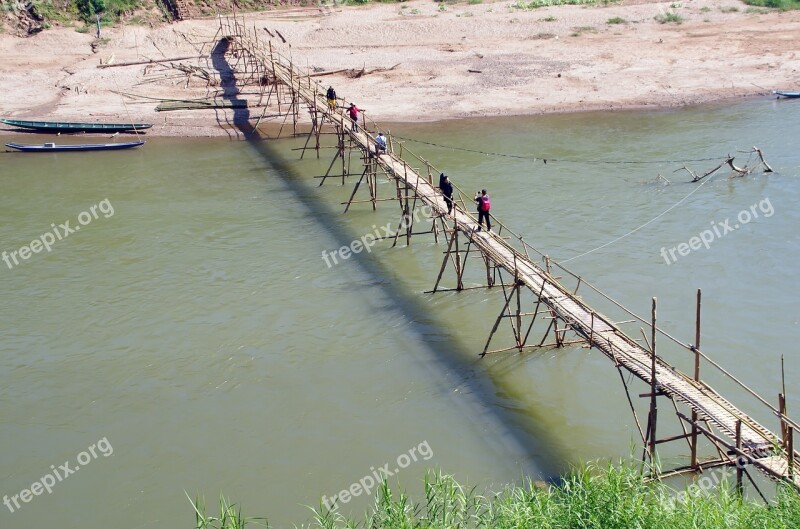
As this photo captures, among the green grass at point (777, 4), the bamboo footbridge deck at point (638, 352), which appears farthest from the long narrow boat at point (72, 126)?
the green grass at point (777, 4)

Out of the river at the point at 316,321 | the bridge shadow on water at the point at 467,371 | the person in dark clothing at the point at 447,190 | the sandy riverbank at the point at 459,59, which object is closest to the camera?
the bridge shadow on water at the point at 467,371

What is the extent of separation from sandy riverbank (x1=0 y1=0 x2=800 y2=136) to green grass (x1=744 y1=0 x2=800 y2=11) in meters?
0.86

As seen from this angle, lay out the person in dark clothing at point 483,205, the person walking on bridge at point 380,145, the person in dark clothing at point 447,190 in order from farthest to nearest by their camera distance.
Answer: the person walking on bridge at point 380,145 → the person in dark clothing at point 447,190 → the person in dark clothing at point 483,205

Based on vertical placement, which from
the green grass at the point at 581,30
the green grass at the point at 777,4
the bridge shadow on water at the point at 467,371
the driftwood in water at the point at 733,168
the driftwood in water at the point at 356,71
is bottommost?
the bridge shadow on water at the point at 467,371

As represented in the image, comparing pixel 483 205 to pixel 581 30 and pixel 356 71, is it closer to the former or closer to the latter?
pixel 356 71

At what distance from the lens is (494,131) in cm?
4094

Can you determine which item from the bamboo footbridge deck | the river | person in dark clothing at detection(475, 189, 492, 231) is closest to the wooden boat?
the river

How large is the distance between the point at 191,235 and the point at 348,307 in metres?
8.60

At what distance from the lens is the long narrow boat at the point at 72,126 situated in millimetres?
41875

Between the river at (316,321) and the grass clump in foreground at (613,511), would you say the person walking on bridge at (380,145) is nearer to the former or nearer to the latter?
the river at (316,321)

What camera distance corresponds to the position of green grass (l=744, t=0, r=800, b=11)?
52.9 meters

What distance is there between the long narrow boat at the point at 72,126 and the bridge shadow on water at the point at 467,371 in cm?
1329

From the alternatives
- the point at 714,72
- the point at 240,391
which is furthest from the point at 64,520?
the point at 714,72

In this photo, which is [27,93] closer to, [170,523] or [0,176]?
[0,176]
